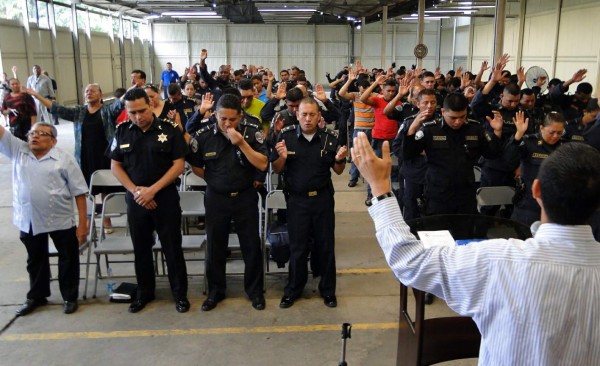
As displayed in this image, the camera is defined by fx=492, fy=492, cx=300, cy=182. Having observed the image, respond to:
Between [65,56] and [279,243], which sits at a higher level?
[65,56]

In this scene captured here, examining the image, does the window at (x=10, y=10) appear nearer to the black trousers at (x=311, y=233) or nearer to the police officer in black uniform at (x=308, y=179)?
the police officer in black uniform at (x=308, y=179)

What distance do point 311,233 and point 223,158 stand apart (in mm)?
1026

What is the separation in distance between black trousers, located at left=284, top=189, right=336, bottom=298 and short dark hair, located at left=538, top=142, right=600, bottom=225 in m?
2.91

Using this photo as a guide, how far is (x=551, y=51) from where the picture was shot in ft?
53.3

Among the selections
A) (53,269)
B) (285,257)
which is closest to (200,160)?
(285,257)

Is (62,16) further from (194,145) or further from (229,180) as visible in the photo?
(229,180)

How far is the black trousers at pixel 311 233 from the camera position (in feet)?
13.7

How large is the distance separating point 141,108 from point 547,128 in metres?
3.48

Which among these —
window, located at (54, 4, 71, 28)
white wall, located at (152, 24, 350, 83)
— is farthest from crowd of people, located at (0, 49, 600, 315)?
white wall, located at (152, 24, 350, 83)

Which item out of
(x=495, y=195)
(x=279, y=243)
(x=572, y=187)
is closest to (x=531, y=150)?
(x=495, y=195)

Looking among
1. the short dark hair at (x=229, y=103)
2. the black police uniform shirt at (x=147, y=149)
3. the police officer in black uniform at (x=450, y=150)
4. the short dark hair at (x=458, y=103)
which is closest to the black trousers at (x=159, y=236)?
the black police uniform shirt at (x=147, y=149)

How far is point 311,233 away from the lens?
14.4ft

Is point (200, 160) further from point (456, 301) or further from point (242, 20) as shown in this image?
point (242, 20)

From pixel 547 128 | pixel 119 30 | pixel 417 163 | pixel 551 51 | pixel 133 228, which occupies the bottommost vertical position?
pixel 133 228
